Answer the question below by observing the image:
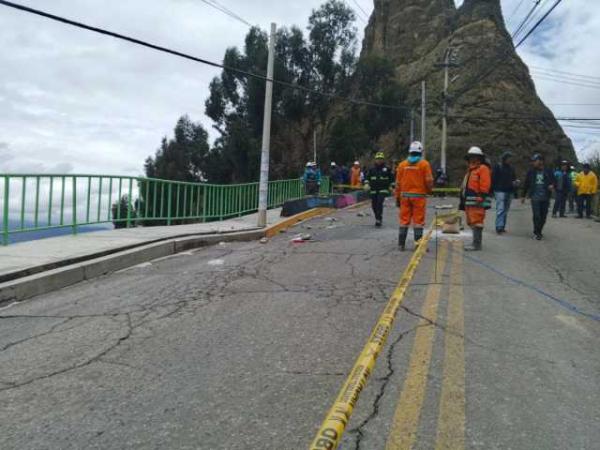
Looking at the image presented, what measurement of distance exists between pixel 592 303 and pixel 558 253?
4.09m

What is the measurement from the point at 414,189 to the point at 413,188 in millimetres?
24

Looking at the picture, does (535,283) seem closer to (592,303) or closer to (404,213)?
(592,303)

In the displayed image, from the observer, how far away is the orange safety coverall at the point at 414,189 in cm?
1033

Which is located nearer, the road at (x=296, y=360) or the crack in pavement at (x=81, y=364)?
the road at (x=296, y=360)

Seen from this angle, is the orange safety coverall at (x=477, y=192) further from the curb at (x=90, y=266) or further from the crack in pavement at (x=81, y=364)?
the crack in pavement at (x=81, y=364)

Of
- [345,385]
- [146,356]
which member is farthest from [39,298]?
[345,385]

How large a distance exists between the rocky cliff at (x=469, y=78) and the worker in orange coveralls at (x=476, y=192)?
33407mm

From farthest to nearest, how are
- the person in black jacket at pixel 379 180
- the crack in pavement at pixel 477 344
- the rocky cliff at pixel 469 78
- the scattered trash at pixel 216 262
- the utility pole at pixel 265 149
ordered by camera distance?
the rocky cliff at pixel 469 78 → the utility pole at pixel 265 149 → the person in black jacket at pixel 379 180 → the scattered trash at pixel 216 262 → the crack in pavement at pixel 477 344

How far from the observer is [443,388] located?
152 inches

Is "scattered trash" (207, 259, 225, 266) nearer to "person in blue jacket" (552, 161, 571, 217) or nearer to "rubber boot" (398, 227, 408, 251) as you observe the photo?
"rubber boot" (398, 227, 408, 251)

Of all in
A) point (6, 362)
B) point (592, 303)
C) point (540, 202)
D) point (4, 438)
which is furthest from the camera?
point (540, 202)

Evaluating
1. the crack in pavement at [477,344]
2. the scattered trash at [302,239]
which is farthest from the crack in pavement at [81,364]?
the scattered trash at [302,239]

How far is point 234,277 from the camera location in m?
8.02

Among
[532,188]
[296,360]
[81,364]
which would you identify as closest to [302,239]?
[532,188]
